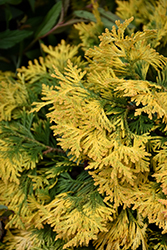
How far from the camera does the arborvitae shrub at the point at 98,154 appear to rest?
0.73 m

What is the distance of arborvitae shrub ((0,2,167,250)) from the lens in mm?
728

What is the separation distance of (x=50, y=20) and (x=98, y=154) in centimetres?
73

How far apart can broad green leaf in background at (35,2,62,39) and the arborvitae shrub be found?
0.35 metres

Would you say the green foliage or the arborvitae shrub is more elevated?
the green foliage

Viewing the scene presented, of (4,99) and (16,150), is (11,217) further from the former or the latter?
(4,99)

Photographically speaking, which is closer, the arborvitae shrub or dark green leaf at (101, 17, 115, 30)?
the arborvitae shrub

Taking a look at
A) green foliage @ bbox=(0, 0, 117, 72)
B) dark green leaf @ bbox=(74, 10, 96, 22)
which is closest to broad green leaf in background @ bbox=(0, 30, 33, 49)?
green foliage @ bbox=(0, 0, 117, 72)

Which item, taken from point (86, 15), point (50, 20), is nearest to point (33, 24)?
point (50, 20)

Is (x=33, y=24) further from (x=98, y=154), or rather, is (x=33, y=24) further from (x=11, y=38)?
(x=98, y=154)

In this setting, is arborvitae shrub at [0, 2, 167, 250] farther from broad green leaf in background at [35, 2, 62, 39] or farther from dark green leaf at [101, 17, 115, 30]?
broad green leaf in background at [35, 2, 62, 39]

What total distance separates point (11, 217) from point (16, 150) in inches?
9.0

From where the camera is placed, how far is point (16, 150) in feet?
2.92

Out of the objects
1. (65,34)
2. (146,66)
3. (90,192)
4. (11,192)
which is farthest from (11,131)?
(65,34)

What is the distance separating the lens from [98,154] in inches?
28.1
